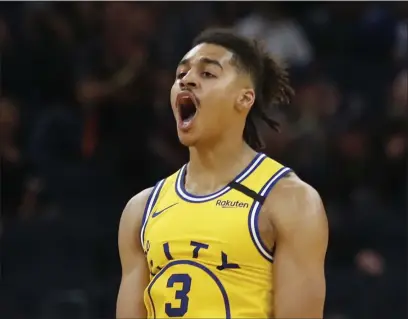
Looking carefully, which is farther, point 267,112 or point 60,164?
point 60,164

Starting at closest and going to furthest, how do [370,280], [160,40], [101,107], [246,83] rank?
1. [246,83]
2. [370,280]
3. [101,107]
4. [160,40]

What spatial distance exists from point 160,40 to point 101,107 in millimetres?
724

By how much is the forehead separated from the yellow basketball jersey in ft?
1.31

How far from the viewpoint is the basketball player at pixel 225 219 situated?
3.01 m

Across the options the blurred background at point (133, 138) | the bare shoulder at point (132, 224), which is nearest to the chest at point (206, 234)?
the bare shoulder at point (132, 224)

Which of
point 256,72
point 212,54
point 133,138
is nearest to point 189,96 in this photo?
point 212,54

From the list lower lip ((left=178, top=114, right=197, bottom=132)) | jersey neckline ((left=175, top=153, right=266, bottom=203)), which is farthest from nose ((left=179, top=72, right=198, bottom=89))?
jersey neckline ((left=175, top=153, right=266, bottom=203))

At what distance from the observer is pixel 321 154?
6.05 metres

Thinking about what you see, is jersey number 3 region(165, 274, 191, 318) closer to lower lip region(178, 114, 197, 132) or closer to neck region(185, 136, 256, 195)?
neck region(185, 136, 256, 195)

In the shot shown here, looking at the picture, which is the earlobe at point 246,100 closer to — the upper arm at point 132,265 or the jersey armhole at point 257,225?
the jersey armhole at point 257,225

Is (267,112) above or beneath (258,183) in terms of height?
above

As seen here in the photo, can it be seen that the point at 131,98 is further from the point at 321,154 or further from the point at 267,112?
the point at 267,112

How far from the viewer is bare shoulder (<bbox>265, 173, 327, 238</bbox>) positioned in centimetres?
302

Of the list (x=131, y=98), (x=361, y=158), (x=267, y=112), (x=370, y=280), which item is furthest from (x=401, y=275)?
(x=267, y=112)
